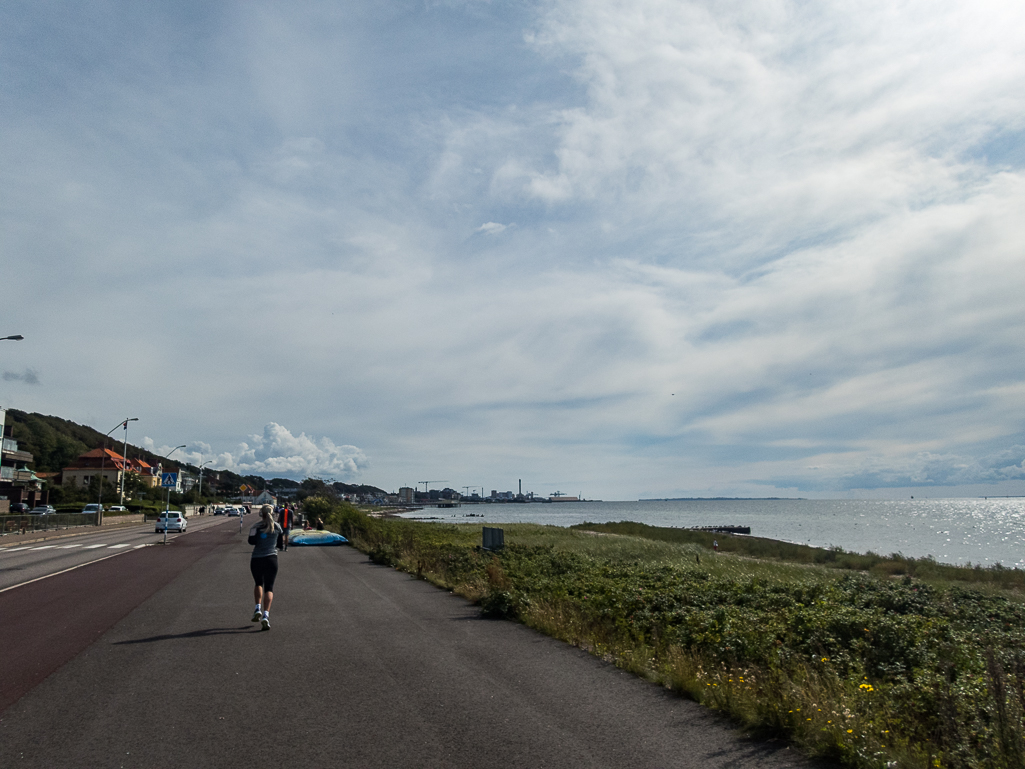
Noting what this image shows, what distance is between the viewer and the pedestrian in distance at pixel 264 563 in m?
10.9

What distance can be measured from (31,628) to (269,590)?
11.7ft

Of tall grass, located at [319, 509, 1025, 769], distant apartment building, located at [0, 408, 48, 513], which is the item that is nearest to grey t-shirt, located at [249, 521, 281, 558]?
tall grass, located at [319, 509, 1025, 769]

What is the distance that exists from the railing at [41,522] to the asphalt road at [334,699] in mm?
34591

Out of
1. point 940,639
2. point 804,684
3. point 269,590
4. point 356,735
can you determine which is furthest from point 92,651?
point 940,639

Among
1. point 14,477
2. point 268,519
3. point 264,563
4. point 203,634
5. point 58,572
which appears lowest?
point 58,572

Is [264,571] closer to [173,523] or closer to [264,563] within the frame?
[264,563]

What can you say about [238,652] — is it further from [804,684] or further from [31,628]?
[804,684]

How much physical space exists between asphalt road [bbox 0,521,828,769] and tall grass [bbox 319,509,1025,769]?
0.47 metres

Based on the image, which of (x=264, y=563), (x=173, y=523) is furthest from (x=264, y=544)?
(x=173, y=523)

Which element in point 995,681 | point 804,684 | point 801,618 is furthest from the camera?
point 801,618

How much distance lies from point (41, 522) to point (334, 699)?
160 feet

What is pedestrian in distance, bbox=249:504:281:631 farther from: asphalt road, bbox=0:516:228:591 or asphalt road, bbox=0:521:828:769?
asphalt road, bbox=0:516:228:591

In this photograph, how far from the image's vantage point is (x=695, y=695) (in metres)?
7.06

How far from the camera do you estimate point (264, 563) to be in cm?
1120
